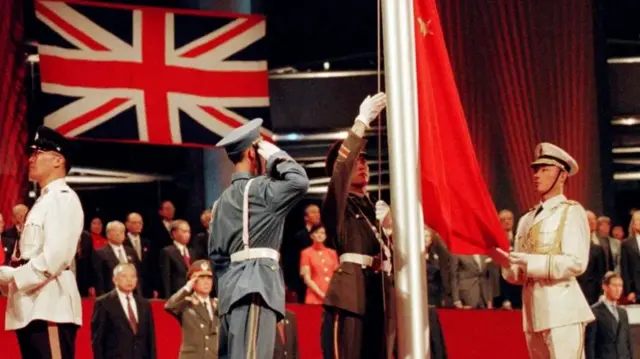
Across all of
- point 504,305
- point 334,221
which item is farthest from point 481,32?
point 334,221

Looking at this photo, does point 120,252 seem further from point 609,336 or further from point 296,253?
point 609,336

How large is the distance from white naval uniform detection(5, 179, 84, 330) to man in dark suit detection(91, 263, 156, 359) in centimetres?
381

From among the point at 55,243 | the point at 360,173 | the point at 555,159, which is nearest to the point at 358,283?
the point at 360,173

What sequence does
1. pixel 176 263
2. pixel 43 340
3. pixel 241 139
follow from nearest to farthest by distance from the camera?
pixel 241 139 → pixel 43 340 → pixel 176 263

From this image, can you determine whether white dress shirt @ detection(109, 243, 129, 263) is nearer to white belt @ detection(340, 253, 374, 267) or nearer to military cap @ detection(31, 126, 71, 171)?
military cap @ detection(31, 126, 71, 171)

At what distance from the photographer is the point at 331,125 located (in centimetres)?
1973

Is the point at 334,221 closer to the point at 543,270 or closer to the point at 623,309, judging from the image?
the point at 543,270

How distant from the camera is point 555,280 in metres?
8.02

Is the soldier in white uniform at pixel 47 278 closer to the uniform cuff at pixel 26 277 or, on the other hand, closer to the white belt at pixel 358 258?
the uniform cuff at pixel 26 277

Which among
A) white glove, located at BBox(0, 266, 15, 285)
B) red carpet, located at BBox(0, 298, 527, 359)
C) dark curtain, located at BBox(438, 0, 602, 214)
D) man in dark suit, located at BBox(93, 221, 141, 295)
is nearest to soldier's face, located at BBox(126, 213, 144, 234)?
man in dark suit, located at BBox(93, 221, 141, 295)

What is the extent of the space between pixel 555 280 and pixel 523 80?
9668 mm

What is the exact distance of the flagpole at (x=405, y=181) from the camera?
6598 mm

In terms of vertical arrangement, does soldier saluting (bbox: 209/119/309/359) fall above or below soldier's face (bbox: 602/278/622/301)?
above

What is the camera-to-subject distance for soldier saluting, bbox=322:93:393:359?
292 inches
